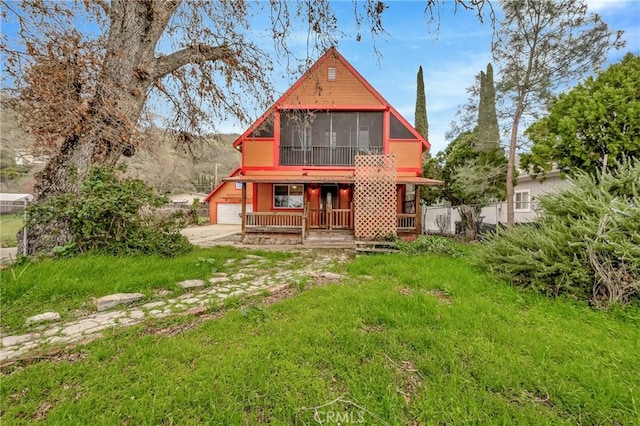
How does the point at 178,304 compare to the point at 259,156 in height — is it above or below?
below

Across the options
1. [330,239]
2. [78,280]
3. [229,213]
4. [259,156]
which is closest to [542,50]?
[330,239]

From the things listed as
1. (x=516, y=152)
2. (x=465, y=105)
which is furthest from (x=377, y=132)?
(x=516, y=152)

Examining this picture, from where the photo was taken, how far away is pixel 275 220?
10734 mm

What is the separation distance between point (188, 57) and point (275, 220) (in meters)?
6.27

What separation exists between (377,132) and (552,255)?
919cm

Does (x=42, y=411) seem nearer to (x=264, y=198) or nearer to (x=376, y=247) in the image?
(x=376, y=247)

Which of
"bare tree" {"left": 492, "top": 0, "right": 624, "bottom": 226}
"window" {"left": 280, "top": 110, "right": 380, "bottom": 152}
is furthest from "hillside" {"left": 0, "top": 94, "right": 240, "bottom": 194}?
"bare tree" {"left": 492, "top": 0, "right": 624, "bottom": 226}

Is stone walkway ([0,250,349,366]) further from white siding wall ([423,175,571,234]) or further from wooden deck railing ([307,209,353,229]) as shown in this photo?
white siding wall ([423,175,571,234])

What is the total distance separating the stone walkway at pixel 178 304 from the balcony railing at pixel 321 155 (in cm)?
646

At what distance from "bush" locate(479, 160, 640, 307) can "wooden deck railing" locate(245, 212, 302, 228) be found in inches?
289

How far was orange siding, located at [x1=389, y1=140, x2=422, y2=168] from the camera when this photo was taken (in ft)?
37.9

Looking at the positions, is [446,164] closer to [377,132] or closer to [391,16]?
[377,132]

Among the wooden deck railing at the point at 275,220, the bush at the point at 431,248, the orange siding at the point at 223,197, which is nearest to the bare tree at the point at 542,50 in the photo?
the bush at the point at 431,248

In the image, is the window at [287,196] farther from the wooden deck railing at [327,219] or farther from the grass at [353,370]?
the grass at [353,370]
